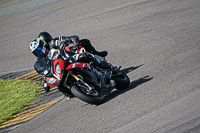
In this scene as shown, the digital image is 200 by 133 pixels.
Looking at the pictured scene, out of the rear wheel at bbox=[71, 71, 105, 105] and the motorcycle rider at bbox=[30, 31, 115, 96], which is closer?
the rear wheel at bbox=[71, 71, 105, 105]

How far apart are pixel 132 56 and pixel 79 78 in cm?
278

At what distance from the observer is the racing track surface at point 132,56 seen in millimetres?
5754

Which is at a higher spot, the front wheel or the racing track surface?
the front wheel

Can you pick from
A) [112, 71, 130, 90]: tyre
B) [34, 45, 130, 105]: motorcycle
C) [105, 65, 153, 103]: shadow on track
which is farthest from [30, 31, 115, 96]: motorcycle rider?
[105, 65, 153, 103]: shadow on track

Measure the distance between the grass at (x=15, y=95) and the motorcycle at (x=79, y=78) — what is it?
7.56 feet

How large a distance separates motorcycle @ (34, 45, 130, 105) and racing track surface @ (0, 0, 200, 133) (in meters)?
0.23

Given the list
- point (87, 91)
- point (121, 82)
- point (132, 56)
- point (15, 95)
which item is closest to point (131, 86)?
point (121, 82)

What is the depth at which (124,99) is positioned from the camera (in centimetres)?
677

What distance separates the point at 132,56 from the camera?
9.30 metres

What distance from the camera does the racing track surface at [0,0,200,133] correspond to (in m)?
5.75

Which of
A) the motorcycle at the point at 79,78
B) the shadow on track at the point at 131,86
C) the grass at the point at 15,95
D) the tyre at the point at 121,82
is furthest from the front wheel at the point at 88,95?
the grass at the point at 15,95

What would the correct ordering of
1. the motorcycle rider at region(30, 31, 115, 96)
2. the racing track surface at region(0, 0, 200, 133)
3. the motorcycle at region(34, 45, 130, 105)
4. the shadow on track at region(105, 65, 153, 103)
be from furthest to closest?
the shadow on track at region(105, 65, 153, 103) → the motorcycle rider at region(30, 31, 115, 96) → the motorcycle at region(34, 45, 130, 105) → the racing track surface at region(0, 0, 200, 133)

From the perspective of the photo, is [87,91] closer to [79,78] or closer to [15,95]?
[79,78]

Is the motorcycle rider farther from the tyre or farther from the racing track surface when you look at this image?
the racing track surface
